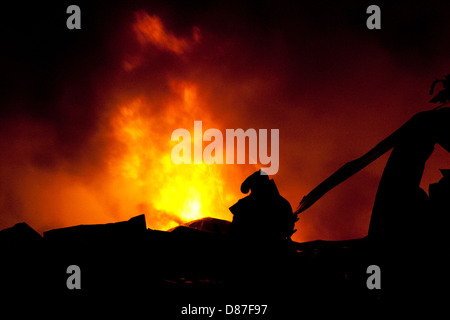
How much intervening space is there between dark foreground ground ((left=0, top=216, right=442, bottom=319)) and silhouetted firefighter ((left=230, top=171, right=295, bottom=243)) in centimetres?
19

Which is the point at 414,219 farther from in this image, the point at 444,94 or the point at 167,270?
the point at 167,270

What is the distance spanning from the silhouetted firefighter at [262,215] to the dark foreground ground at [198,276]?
0.61ft

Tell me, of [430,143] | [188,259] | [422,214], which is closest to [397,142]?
[430,143]

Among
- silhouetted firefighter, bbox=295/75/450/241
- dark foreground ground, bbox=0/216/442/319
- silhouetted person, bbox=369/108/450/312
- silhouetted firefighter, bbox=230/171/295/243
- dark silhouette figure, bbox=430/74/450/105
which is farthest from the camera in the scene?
dark silhouette figure, bbox=430/74/450/105

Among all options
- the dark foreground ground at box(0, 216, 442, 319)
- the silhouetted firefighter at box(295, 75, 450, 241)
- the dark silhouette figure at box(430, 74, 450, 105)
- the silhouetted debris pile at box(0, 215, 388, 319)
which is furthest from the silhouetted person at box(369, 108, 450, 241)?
the silhouetted debris pile at box(0, 215, 388, 319)

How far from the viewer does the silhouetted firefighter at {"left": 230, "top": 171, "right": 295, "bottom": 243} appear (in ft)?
9.26

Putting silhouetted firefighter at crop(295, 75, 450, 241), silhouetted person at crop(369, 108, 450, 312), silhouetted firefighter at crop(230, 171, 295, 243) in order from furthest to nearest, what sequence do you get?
silhouetted firefighter at crop(295, 75, 450, 241) < silhouetted firefighter at crop(230, 171, 295, 243) < silhouetted person at crop(369, 108, 450, 312)

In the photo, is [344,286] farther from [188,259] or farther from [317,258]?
[188,259]

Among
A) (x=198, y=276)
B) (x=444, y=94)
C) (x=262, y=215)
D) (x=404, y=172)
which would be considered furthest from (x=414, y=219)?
(x=198, y=276)

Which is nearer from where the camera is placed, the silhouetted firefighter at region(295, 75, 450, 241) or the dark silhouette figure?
the silhouetted firefighter at region(295, 75, 450, 241)

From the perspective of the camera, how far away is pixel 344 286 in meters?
2.35

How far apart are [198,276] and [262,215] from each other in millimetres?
1100

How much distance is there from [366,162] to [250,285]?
2.64m

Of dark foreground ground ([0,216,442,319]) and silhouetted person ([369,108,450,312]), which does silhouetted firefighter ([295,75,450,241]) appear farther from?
dark foreground ground ([0,216,442,319])
